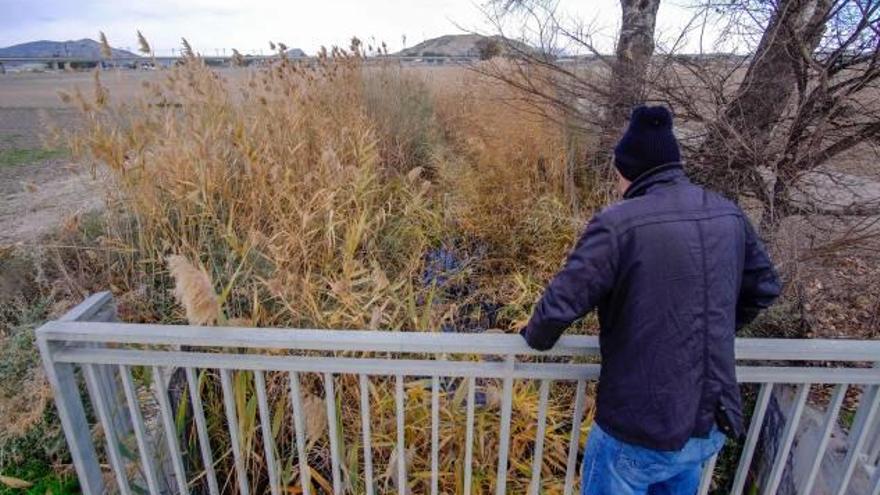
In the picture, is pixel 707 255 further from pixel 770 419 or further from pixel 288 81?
pixel 288 81

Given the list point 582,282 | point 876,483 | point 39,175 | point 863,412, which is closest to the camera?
point 582,282

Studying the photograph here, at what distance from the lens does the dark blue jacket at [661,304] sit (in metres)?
1.49

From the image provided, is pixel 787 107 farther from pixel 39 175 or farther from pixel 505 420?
pixel 39 175

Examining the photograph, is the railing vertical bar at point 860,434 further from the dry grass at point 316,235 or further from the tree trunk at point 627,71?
the tree trunk at point 627,71

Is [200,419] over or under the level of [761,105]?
under

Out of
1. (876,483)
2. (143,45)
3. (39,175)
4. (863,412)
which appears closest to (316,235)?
(143,45)

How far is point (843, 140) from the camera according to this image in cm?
308

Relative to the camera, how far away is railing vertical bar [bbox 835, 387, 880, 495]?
A: 5.83ft

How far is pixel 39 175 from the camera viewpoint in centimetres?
644

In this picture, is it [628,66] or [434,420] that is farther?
[628,66]

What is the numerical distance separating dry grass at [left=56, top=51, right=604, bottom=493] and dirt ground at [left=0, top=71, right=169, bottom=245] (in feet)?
1.12

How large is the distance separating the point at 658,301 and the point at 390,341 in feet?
2.79

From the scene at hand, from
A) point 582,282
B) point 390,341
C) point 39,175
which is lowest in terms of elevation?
point 39,175

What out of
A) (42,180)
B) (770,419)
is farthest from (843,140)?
(42,180)
